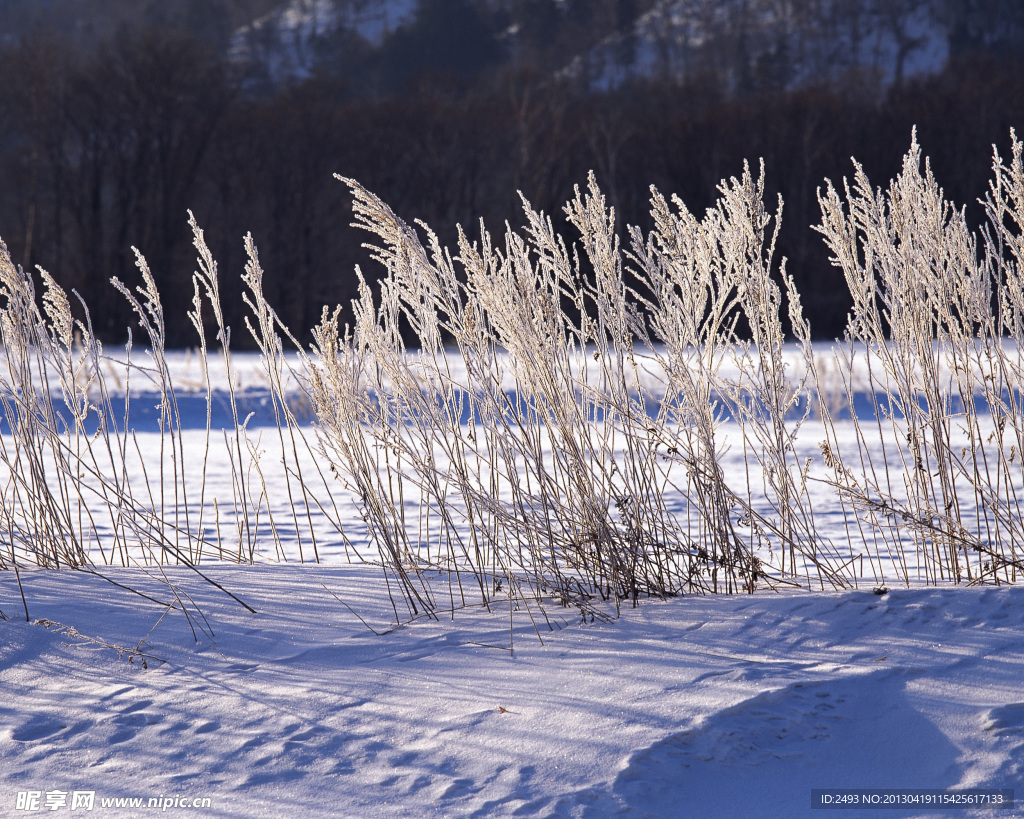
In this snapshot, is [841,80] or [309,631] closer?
[309,631]

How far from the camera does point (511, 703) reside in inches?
76.5

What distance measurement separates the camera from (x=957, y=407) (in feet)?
27.4

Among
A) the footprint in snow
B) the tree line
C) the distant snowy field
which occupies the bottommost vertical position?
the footprint in snow

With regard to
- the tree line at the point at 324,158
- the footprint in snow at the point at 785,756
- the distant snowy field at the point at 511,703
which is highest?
the tree line at the point at 324,158

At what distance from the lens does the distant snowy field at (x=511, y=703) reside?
5.43ft

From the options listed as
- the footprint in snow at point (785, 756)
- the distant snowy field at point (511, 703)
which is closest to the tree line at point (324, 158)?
the distant snowy field at point (511, 703)

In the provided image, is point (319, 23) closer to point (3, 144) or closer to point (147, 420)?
point (3, 144)

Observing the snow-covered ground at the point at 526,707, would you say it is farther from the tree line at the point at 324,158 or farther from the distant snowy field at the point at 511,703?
the tree line at the point at 324,158

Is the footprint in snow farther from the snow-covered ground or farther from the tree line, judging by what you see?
the tree line

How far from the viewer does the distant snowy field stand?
65.2 inches

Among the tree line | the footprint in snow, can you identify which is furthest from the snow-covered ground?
the tree line

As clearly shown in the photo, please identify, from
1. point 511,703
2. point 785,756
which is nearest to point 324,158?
point 511,703

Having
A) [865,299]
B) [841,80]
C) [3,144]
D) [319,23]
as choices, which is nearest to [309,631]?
[865,299]

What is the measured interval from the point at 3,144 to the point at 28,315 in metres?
19.7
